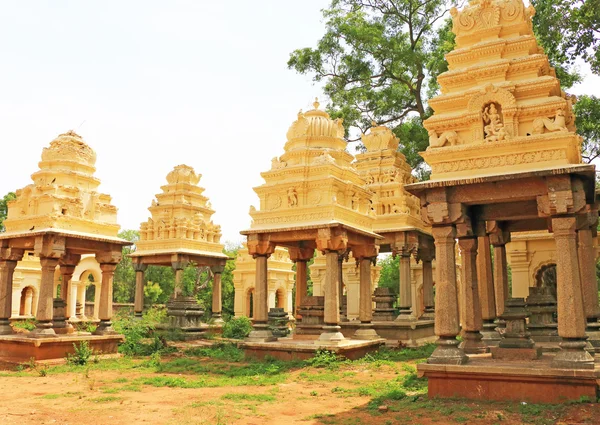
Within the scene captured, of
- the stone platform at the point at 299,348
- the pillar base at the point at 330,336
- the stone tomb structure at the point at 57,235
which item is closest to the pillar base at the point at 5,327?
the stone tomb structure at the point at 57,235

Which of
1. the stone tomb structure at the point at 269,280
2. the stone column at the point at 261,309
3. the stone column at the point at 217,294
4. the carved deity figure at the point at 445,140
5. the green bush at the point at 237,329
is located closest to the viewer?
the carved deity figure at the point at 445,140

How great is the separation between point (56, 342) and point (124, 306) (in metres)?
20.2

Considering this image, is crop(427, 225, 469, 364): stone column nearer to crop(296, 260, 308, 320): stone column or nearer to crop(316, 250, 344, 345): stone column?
crop(316, 250, 344, 345): stone column

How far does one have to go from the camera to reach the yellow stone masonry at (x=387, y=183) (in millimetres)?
19891

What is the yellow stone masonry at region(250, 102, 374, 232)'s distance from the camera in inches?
607

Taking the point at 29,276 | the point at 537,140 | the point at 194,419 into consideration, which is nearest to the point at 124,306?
the point at 29,276

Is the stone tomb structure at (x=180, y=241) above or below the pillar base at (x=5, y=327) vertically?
above

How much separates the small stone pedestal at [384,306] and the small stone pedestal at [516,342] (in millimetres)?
8746

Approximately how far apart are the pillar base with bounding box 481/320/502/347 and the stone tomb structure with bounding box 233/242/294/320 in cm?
1913

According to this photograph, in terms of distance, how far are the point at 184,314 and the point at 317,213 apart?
985 centimetres

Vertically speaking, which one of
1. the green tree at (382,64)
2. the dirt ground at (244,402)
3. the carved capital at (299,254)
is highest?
the green tree at (382,64)

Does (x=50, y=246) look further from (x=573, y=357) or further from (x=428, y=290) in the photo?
(x=428, y=290)

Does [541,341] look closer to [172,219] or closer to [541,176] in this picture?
[541,176]

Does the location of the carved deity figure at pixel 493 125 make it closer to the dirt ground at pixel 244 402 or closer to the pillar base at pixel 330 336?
the dirt ground at pixel 244 402
